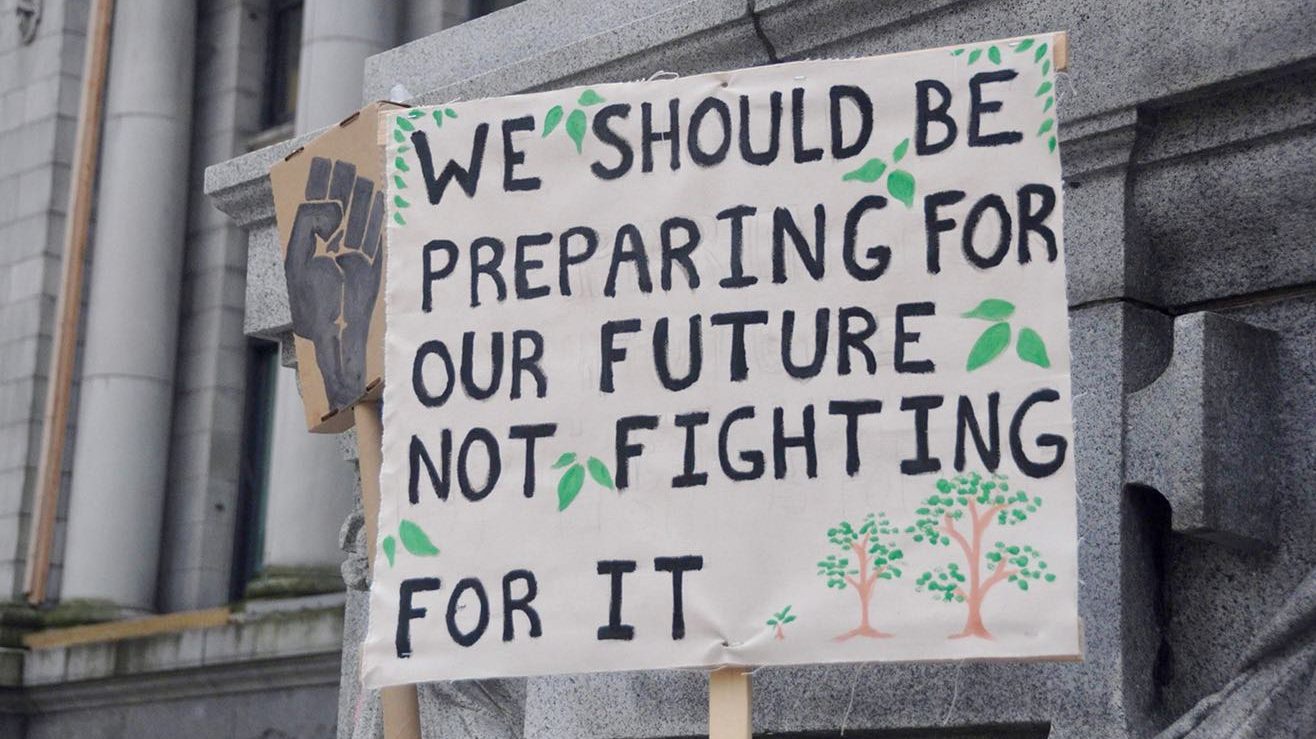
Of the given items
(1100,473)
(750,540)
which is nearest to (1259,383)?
(1100,473)

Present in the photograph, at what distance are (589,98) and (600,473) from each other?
898 mm

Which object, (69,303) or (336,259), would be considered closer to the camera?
(336,259)

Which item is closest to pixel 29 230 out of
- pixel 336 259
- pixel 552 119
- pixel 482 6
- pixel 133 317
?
pixel 133 317

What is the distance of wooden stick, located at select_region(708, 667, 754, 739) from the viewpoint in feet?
14.8

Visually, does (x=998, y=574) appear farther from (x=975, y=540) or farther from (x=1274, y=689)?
(x=1274, y=689)

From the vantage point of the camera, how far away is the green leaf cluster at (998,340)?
178 inches

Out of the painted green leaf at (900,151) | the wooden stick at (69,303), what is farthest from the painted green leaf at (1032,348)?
the wooden stick at (69,303)

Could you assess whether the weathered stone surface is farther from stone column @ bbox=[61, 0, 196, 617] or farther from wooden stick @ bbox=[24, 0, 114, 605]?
wooden stick @ bbox=[24, 0, 114, 605]

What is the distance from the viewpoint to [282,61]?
21422mm

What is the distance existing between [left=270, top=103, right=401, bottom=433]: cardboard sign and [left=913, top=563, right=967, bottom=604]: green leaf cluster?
1962mm

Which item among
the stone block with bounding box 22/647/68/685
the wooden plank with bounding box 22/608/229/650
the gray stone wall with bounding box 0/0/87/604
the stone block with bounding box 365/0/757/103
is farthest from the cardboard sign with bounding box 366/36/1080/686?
the gray stone wall with bounding box 0/0/87/604

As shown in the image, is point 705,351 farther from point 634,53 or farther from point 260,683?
point 260,683

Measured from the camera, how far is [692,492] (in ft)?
15.4

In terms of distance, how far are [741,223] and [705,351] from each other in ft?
1.01
